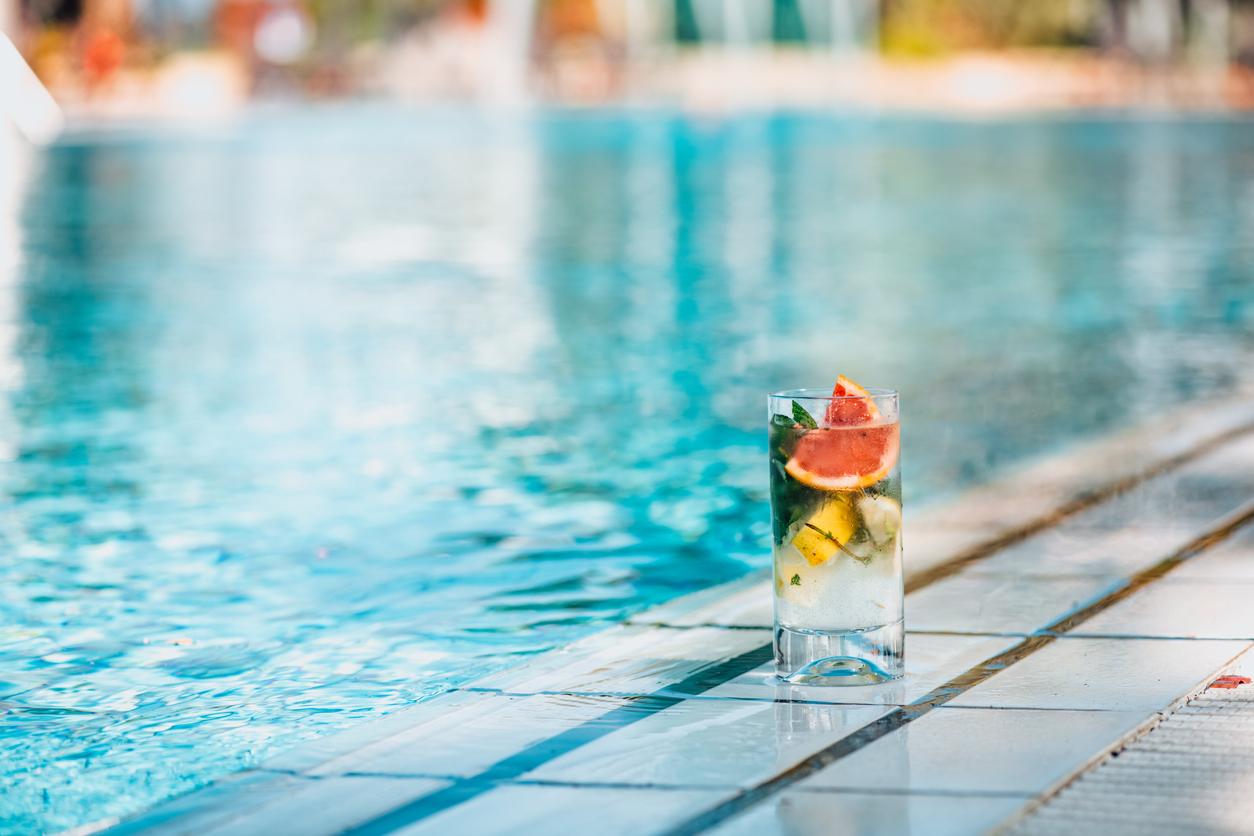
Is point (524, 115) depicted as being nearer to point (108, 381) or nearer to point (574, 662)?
point (108, 381)

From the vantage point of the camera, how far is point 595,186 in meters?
26.7

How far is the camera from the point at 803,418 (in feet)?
14.9

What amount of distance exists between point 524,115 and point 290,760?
4743 centimetres

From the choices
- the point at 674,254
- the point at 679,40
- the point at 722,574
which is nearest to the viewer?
the point at 722,574

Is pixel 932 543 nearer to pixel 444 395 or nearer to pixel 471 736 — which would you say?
pixel 471 736

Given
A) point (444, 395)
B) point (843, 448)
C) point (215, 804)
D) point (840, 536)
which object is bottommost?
point (215, 804)

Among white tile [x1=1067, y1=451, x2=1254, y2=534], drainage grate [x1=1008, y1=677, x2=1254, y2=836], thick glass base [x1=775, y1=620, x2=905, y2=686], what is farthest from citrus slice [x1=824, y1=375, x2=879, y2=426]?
white tile [x1=1067, y1=451, x2=1254, y2=534]

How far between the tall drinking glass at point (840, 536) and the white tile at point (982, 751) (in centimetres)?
29

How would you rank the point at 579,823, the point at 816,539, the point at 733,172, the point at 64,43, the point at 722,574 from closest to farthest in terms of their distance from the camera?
the point at 579,823
the point at 816,539
the point at 722,574
the point at 733,172
the point at 64,43

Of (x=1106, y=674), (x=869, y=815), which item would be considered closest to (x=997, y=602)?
(x=1106, y=674)

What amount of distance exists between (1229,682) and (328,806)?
192cm

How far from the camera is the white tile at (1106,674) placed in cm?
438

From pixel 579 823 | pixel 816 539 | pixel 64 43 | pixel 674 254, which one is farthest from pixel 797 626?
pixel 64 43

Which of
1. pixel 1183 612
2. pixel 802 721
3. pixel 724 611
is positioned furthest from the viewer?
pixel 724 611
